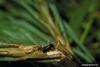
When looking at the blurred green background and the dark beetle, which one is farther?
the blurred green background

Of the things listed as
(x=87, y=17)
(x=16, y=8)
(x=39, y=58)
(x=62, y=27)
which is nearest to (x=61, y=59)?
(x=39, y=58)

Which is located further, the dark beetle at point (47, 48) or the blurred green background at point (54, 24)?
the blurred green background at point (54, 24)

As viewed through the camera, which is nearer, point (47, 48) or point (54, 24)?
point (47, 48)

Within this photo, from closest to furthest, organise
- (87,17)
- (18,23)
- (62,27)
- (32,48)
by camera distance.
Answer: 1. (32,48)
2. (62,27)
3. (18,23)
4. (87,17)

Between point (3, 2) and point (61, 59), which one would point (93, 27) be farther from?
point (61, 59)

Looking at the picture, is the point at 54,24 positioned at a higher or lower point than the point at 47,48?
higher

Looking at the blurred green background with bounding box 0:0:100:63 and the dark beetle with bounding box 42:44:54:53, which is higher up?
the blurred green background with bounding box 0:0:100:63

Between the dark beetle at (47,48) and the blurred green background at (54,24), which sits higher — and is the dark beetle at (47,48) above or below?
below

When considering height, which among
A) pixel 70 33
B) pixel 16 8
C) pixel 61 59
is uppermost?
pixel 16 8
